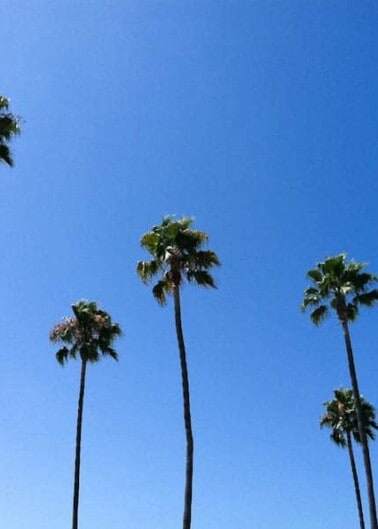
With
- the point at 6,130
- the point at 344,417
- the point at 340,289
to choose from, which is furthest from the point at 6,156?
the point at 344,417

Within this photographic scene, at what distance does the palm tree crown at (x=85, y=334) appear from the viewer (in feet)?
129

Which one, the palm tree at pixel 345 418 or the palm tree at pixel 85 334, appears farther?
the palm tree at pixel 345 418

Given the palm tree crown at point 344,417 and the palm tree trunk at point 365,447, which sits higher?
the palm tree crown at point 344,417

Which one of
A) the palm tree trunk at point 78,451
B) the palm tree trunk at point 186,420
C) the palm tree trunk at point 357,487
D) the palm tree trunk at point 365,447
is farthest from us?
the palm tree trunk at point 357,487

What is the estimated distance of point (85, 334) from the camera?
129 feet

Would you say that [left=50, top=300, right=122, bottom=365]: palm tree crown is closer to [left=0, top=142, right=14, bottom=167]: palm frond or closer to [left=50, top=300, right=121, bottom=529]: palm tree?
[left=50, top=300, right=121, bottom=529]: palm tree

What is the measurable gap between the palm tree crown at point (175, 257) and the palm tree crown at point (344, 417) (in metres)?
25.5

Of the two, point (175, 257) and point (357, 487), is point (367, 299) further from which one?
point (357, 487)

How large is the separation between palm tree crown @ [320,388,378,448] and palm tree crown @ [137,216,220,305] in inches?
1004

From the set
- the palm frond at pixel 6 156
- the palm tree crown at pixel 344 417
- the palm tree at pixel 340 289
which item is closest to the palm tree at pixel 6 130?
the palm frond at pixel 6 156

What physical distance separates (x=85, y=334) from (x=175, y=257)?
37.6ft

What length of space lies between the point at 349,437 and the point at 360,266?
20201mm

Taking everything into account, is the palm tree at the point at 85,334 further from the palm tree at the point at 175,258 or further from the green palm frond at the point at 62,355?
the palm tree at the point at 175,258

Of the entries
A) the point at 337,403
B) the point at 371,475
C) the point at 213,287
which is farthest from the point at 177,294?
the point at 337,403
